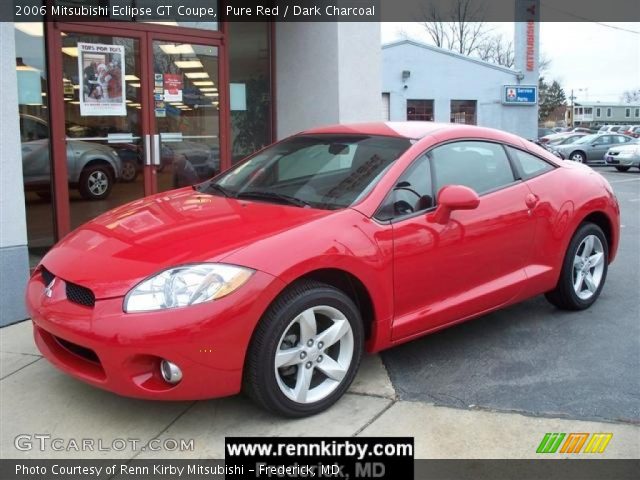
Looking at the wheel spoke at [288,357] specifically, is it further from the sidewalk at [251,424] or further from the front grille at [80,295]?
the front grille at [80,295]

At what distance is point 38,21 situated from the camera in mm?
6086

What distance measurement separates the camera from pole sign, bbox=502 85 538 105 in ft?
110

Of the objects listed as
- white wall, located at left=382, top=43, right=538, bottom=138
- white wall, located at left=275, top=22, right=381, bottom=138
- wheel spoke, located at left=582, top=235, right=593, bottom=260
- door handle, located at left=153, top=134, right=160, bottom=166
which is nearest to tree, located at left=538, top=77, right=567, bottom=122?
white wall, located at left=382, top=43, right=538, bottom=138

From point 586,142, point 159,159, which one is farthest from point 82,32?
point 586,142

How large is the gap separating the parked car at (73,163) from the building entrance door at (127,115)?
11 millimetres

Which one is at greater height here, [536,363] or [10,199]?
[10,199]

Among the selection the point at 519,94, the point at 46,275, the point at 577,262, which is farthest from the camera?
the point at 519,94

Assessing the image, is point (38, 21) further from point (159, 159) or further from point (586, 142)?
point (586, 142)

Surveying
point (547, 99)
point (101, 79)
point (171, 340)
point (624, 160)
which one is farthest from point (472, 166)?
point (547, 99)

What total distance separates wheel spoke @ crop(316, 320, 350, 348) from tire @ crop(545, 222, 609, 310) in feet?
7.37

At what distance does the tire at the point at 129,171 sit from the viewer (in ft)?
22.5

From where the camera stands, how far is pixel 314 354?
338 centimetres

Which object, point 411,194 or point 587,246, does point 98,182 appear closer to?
point 411,194

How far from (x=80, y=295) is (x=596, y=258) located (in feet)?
12.9
